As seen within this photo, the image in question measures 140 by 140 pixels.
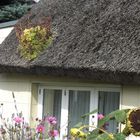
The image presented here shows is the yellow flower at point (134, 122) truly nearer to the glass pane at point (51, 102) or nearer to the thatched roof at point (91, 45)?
the thatched roof at point (91, 45)

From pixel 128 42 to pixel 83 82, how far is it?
3.64 feet

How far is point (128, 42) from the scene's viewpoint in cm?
572

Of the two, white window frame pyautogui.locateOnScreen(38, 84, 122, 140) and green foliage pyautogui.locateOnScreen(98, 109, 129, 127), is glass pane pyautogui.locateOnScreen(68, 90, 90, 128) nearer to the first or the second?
white window frame pyautogui.locateOnScreen(38, 84, 122, 140)

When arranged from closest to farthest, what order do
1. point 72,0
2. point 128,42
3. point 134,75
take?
point 134,75, point 128,42, point 72,0

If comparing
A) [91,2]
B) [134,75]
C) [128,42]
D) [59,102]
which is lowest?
[59,102]

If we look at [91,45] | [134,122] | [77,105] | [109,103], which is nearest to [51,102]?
[77,105]

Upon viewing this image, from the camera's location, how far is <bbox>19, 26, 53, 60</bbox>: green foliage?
23.1 ft

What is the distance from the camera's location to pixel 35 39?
23.7ft

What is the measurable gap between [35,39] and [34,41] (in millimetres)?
39

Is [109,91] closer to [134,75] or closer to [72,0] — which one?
[134,75]

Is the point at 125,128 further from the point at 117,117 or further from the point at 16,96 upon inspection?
the point at 16,96

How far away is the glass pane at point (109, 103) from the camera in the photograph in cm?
628

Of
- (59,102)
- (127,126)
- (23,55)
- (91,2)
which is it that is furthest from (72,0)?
(127,126)

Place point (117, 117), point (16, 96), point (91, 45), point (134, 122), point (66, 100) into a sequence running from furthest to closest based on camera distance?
point (16, 96), point (66, 100), point (91, 45), point (117, 117), point (134, 122)
